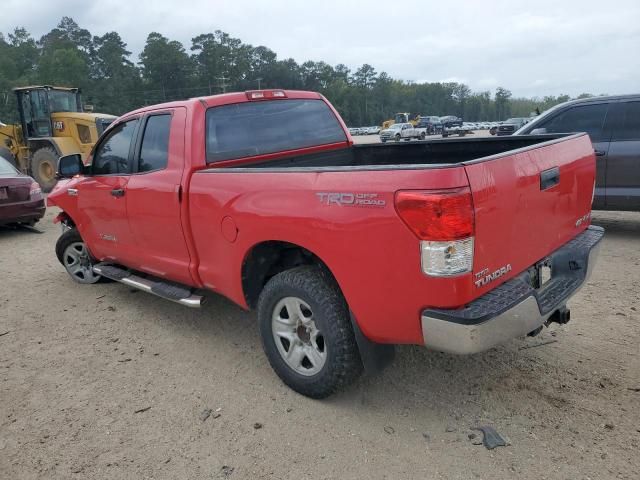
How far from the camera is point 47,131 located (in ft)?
50.9

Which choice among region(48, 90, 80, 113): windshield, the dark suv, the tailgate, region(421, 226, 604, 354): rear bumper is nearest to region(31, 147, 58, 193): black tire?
region(48, 90, 80, 113): windshield

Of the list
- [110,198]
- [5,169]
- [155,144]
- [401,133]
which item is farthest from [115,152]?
[401,133]

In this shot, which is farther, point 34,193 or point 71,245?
point 34,193

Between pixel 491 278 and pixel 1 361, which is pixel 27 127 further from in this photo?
pixel 491 278

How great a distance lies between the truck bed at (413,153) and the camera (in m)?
4.14

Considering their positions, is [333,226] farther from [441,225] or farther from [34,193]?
[34,193]

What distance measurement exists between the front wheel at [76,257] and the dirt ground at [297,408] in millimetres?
1273

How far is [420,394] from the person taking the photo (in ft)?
10.8

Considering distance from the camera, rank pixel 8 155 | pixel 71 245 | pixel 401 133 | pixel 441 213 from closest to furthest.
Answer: pixel 441 213
pixel 71 245
pixel 8 155
pixel 401 133

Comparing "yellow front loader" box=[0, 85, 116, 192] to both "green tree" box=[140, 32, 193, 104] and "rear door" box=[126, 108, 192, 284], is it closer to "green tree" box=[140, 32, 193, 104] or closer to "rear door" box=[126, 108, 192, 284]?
"rear door" box=[126, 108, 192, 284]

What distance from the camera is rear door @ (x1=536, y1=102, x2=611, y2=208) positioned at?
6.81 metres

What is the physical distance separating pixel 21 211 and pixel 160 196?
243 inches

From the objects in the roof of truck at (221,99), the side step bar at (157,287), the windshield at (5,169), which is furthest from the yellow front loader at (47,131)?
the roof of truck at (221,99)

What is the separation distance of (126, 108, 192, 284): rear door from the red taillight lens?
6.86 ft
